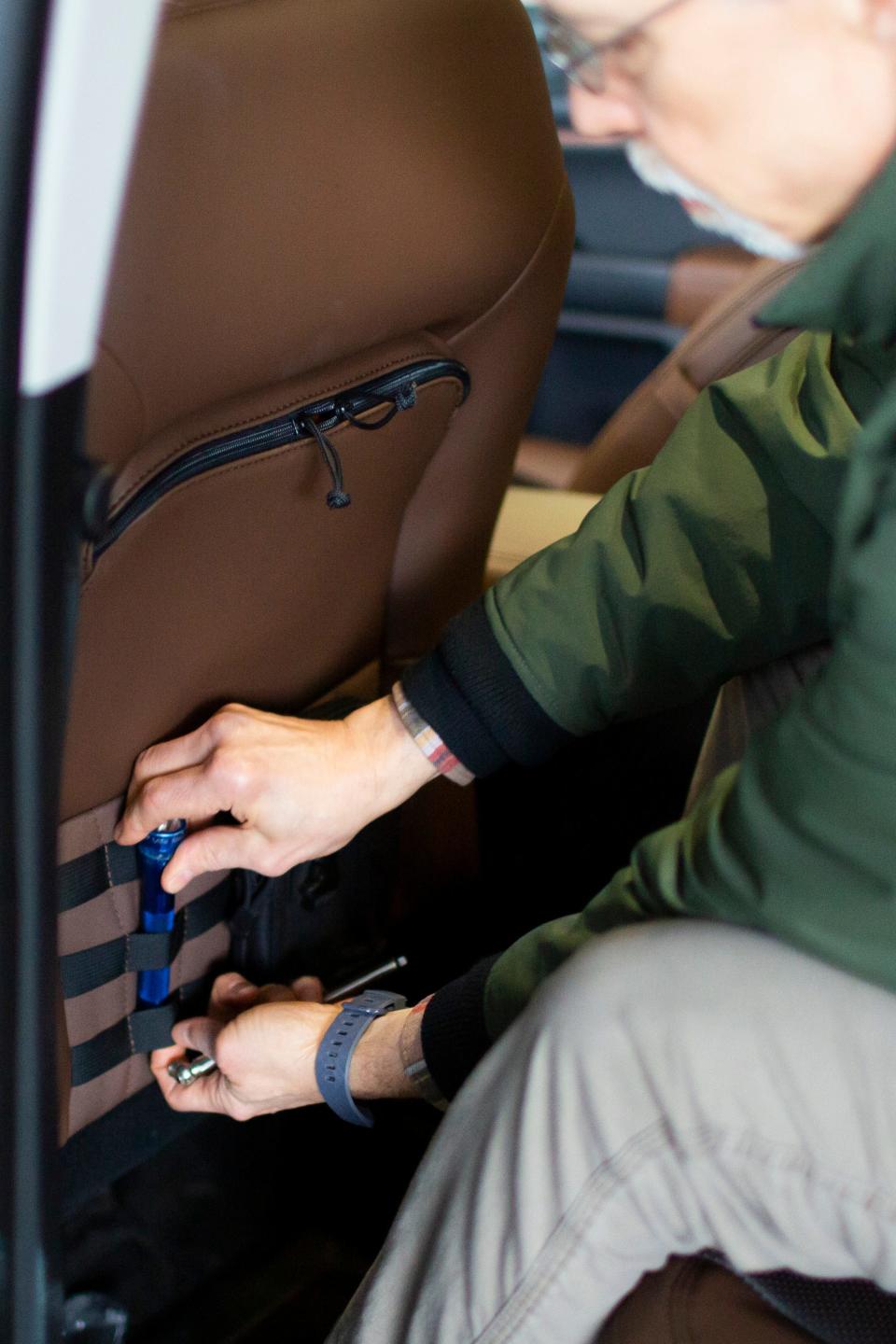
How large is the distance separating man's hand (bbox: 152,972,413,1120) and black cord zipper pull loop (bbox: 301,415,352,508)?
0.31 meters

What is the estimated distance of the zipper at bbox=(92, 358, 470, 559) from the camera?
675 millimetres

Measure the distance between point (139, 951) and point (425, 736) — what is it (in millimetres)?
233

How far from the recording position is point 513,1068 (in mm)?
643

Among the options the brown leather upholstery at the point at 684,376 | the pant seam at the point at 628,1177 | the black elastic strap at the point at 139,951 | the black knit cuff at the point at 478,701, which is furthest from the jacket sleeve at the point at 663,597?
the brown leather upholstery at the point at 684,376

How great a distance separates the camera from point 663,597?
86 centimetres

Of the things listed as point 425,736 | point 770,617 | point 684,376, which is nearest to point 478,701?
point 425,736

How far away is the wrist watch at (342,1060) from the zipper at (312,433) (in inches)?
12.5

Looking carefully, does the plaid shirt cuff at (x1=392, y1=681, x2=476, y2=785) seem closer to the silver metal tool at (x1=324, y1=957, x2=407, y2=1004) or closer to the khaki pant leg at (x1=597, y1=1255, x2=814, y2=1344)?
the silver metal tool at (x1=324, y1=957, x2=407, y2=1004)

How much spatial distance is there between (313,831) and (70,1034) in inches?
7.9

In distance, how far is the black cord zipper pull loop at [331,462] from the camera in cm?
74

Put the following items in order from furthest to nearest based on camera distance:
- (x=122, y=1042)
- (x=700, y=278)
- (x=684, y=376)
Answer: (x=700, y=278) → (x=684, y=376) → (x=122, y=1042)

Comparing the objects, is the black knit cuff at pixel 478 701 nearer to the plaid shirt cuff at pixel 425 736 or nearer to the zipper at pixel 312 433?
the plaid shirt cuff at pixel 425 736

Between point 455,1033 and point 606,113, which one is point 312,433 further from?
point 455,1033

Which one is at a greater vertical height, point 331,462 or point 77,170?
point 77,170
